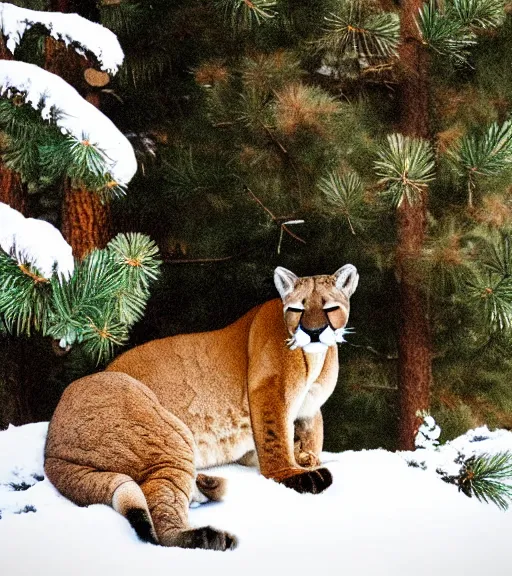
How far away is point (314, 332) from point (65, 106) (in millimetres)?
727

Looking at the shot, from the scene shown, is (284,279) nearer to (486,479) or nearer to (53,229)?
(53,229)

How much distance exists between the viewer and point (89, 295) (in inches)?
78.7

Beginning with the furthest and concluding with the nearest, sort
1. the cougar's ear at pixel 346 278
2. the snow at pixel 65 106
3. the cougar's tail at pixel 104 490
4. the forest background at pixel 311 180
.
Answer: the forest background at pixel 311 180
the cougar's ear at pixel 346 278
the snow at pixel 65 106
the cougar's tail at pixel 104 490

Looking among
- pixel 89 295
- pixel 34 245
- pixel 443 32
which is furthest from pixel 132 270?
pixel 443 32

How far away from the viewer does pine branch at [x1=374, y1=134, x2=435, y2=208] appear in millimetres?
2186

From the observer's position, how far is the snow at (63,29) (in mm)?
2105

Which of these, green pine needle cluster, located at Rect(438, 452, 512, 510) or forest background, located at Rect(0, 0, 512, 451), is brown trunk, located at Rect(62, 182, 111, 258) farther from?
green pine needle cluster, located at Rect(438, 452, 512, 510)

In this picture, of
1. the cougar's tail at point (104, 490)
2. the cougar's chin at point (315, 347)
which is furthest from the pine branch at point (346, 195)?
the cougar's tail at point (104, 490)

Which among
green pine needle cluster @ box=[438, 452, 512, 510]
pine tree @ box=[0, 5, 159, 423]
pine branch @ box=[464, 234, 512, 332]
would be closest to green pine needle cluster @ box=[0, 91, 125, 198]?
pine tree @ box=[0, 5, 159, 423]

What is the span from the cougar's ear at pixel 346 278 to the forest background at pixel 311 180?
11 centimetres

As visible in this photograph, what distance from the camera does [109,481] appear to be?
1.93 metres

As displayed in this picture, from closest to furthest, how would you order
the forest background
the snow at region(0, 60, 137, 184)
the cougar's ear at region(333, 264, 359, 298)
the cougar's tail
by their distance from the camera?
the cougar's tail < the snow at region(0, 60, 137, 184) < the cougar's ear at region(333, 264, 359, 298) < the forest background

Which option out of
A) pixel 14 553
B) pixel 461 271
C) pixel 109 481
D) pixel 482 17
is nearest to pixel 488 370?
pixel 461 271

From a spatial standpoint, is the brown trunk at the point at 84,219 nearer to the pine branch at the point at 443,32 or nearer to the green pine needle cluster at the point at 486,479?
the pine branch at the point at 443,32
